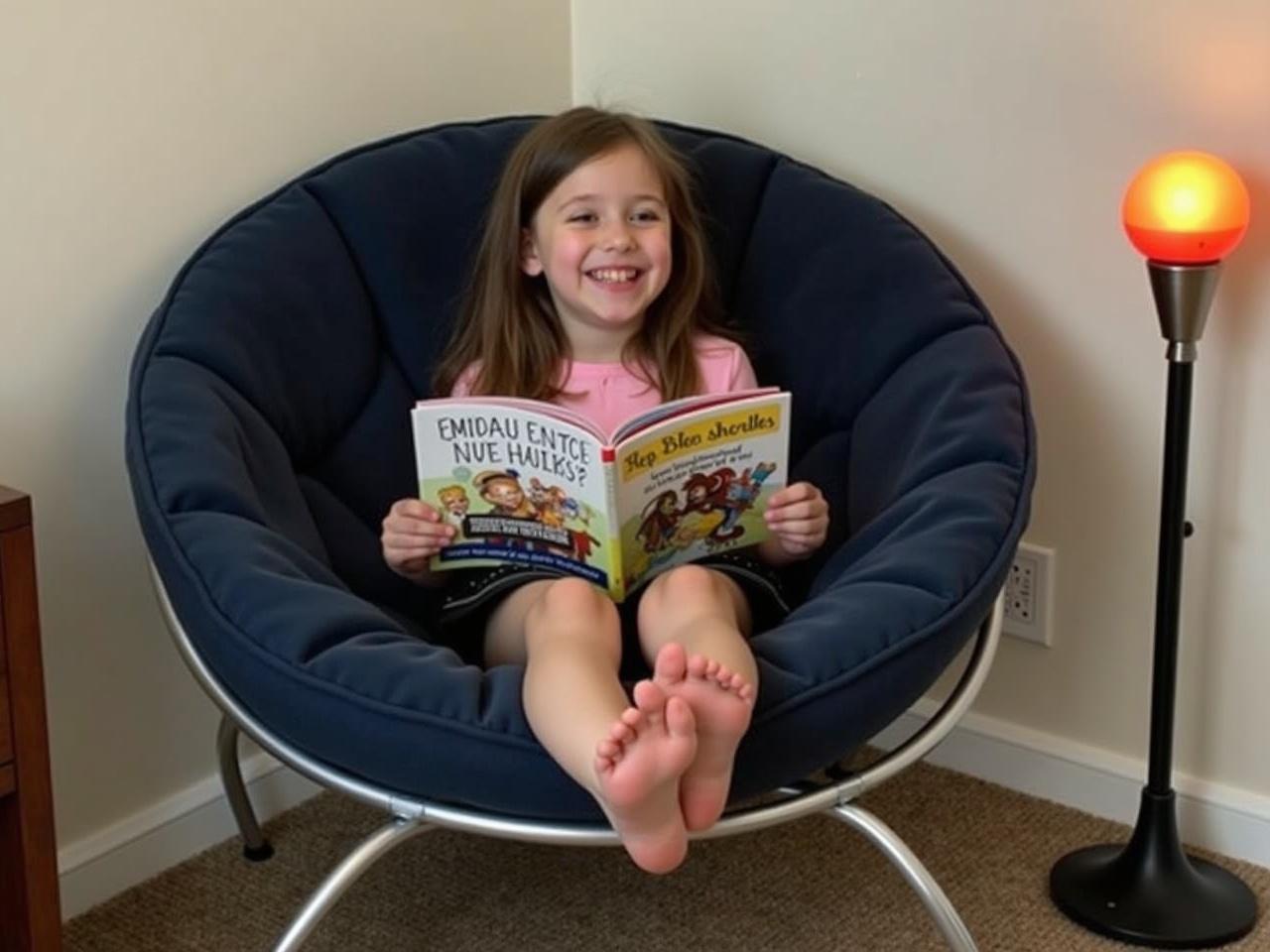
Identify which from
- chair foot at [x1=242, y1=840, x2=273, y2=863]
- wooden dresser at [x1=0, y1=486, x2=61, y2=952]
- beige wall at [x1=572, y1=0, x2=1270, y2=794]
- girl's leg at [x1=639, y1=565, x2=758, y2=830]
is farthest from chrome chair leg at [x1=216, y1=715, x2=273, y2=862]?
beige wall at [x1=572, y1=0, x2=1270, y2=794]

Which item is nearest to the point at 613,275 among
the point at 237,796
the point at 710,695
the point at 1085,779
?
the point at 710,695

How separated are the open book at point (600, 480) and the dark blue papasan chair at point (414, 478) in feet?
0.37

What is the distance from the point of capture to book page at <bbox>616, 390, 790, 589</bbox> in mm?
1500

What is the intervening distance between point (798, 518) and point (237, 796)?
28.1 inches

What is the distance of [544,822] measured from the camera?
1.33 meters

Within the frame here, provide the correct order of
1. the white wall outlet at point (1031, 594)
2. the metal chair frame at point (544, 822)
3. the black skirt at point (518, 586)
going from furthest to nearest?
the white wall outlet at point (1031, 594) < the black skirt at point (518, 586) < the metal chair frame at point (544, 822)

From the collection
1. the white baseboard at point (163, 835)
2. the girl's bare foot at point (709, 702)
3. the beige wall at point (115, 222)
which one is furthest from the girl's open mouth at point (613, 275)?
the white baseboard at point (163, 835)

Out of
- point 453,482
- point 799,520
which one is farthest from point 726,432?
point 453,482

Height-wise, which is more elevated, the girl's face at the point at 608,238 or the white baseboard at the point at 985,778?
the girl's face at the point at 608,238

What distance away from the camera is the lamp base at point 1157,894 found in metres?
1.76

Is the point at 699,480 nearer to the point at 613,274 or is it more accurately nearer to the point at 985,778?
the point at 613,274

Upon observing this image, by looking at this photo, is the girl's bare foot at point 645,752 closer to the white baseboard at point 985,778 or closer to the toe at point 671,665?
the toe at point 671,665

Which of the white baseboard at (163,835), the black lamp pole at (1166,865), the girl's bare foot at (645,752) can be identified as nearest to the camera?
the girl's bare foot at (645,752)

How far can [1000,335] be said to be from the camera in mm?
1755
